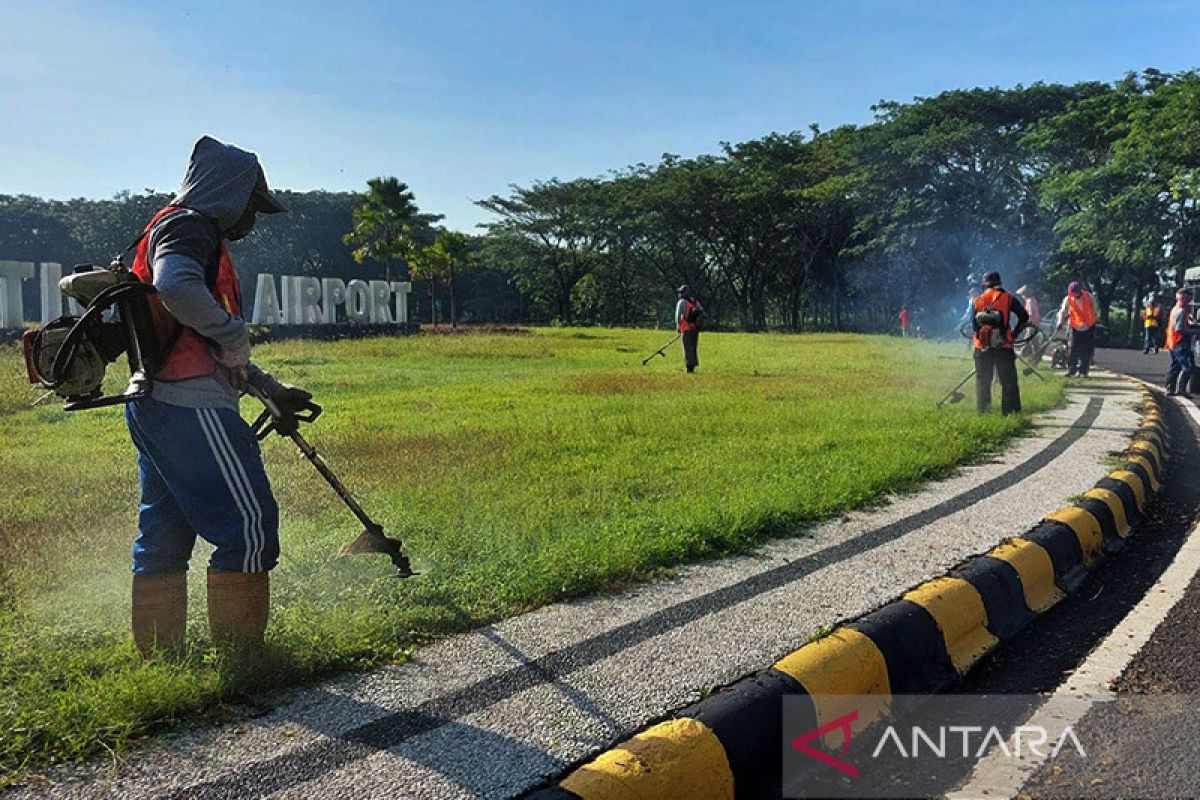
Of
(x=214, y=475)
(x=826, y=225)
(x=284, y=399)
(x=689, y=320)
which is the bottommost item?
(x=214, y=475)

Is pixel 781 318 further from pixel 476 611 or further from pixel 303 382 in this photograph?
pixel 476 611

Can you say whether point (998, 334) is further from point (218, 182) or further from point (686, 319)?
point (218, 182)

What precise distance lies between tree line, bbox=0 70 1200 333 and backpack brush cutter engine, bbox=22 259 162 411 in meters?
26.5

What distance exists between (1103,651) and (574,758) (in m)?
2.21

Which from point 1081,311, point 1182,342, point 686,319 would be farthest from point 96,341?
point 1081,311

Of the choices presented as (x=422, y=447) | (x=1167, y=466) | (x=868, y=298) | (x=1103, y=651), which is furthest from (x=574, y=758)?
(x=868, y=298)

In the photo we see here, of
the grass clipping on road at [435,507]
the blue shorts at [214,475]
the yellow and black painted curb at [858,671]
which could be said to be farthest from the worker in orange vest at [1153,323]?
the blue shorts at [214,475]

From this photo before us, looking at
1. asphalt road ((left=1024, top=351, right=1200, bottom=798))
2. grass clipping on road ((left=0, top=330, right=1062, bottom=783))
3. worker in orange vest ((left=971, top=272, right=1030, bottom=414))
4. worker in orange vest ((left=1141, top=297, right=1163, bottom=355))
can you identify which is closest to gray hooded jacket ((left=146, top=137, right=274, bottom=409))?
grass clipping on road ((left=0, top=330, right=1062, bottom=783))

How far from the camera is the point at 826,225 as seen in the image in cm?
4712

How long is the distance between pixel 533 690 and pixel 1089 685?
1860 mm

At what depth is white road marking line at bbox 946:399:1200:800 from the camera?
2520 millimetres

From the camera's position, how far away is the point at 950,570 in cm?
397

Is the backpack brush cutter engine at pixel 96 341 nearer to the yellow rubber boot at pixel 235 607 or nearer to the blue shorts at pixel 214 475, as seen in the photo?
the blue shorts at pixel 214 475

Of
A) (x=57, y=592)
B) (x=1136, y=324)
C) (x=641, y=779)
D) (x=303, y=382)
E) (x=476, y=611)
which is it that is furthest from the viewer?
(x=1136, y=324)
